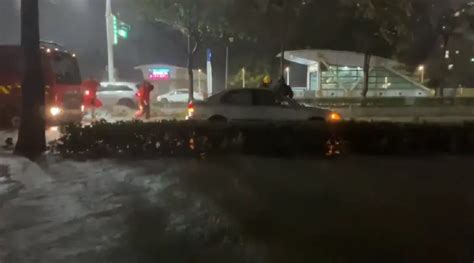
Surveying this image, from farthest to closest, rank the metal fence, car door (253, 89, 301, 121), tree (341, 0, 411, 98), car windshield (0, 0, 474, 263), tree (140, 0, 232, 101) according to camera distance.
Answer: the metal fence
tree (341, 0, 411, 98)
tree (140, 0, 232, 101)
car door (253, 89, 301, 121)
car windshield (0, 0, 474, 263)

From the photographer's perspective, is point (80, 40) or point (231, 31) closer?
point (231, 31)

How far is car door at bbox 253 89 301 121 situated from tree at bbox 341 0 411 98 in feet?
46.7

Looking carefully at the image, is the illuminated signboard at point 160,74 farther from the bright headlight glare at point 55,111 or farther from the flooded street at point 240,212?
the flooded street at point 240,212

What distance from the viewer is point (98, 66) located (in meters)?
59.1

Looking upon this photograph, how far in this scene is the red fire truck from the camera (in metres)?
19.4

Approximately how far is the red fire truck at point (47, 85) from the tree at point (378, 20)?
15279 millimetres

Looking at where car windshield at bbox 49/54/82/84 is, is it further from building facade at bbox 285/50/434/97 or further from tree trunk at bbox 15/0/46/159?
building facade at bbox 285/50/434/97

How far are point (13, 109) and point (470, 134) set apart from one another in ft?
46.1

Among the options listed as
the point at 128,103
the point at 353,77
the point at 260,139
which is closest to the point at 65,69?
the point at 128,103

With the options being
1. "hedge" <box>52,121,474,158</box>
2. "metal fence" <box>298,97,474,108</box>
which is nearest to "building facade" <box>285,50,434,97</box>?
"metal fence" <box>298,97,474,108</box>

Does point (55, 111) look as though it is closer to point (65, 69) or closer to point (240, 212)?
point (65, 69)

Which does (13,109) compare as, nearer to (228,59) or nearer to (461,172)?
(461,172)

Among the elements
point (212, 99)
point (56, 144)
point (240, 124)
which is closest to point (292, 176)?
point (240, 124)

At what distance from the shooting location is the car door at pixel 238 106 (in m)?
16.5
